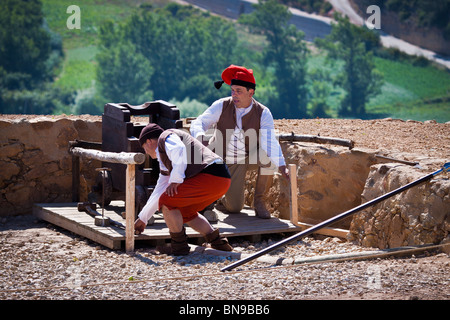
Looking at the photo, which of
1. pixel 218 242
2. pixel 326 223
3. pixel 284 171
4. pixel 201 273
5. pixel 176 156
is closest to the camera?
pixel 326 223

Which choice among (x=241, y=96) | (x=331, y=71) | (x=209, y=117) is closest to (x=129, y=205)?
(x=209, y=117)

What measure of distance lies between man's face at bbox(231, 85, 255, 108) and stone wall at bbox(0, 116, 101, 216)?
257 centimetres

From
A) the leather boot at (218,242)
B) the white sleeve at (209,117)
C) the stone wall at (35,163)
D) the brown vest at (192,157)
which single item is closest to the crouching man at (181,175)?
the brown vest at (192,157)

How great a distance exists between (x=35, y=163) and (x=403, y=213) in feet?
15.5

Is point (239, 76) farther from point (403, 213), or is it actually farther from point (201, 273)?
point (201, 273)

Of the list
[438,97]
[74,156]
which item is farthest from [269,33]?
[74,156]

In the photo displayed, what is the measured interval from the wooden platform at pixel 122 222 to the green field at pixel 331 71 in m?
26.5

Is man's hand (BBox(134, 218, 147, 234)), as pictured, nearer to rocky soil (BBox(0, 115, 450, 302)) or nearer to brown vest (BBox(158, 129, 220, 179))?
rocky soil (BBox(0, 115, 450, 302))

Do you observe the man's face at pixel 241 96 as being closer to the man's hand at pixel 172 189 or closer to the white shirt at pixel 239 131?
the white shirt at pixel 239 131

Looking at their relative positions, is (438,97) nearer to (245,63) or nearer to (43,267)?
(245,63)

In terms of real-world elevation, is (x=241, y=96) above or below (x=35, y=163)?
above

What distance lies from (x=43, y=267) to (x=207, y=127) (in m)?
2.29

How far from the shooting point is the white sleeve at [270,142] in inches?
285

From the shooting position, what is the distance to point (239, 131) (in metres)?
7.60
